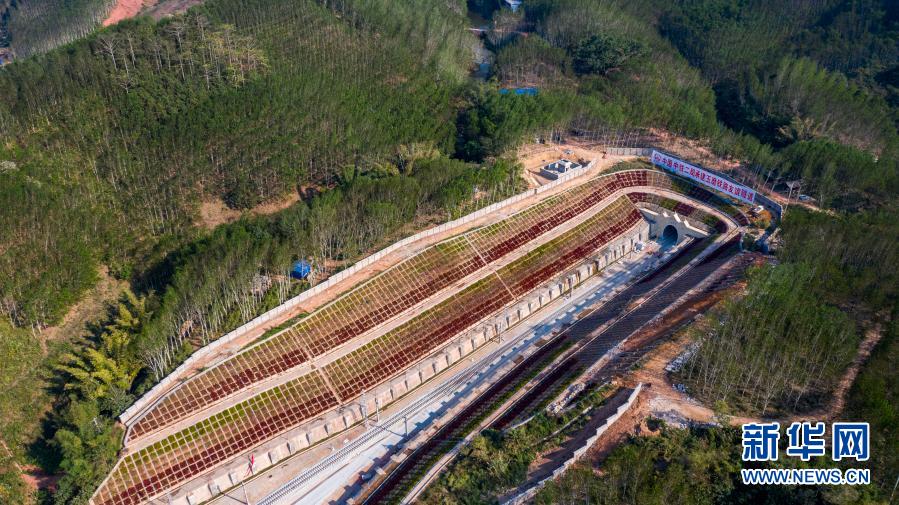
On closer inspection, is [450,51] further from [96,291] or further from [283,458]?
[283,458]

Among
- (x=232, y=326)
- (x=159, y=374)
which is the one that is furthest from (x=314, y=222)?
(x=159, y=374)

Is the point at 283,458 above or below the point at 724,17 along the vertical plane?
below

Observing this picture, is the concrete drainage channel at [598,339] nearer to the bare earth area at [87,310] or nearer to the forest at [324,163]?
the forest at [324,163]

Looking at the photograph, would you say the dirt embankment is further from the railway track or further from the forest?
the railway track

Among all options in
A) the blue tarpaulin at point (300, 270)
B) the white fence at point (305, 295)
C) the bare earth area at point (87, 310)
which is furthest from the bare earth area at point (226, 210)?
the white fence at point (305, 295)

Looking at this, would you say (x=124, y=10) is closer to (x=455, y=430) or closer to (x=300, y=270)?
(x=300, y=270)
